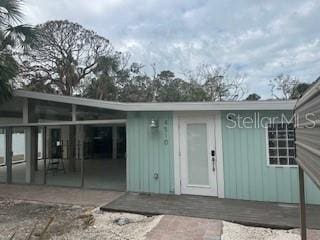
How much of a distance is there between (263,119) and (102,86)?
1475 cm

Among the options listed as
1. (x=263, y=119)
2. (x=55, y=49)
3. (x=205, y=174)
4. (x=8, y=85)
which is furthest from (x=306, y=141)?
(x=55, y=49)

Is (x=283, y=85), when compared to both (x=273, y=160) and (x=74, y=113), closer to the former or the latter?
(x=273, y=160)

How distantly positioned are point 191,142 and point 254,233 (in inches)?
114

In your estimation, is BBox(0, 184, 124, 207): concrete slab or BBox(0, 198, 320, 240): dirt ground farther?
BBox(0, 184, 124, 207): concrete slab

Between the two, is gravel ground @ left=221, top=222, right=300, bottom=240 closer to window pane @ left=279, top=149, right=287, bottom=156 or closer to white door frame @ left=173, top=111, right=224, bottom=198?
white door frame @ left=173, top=111, right=224, bottom=198

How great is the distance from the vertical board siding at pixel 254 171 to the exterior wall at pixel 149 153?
1348 millimetres

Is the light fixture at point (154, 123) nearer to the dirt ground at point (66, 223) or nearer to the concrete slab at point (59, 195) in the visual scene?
the concrete slab at point (59, 195)

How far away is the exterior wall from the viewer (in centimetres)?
739

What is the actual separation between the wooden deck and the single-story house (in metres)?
0.36

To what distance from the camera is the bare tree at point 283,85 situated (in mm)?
17922

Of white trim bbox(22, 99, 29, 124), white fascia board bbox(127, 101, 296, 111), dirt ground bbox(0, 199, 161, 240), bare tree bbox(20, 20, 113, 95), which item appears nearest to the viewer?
dirt ground bbox(0, 199, 161, 240)

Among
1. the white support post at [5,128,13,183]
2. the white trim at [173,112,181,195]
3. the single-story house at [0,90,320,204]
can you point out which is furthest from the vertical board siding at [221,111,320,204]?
the white support post at [5,128,13,183]

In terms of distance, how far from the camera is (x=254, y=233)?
4.80 meters

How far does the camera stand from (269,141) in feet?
21.7
